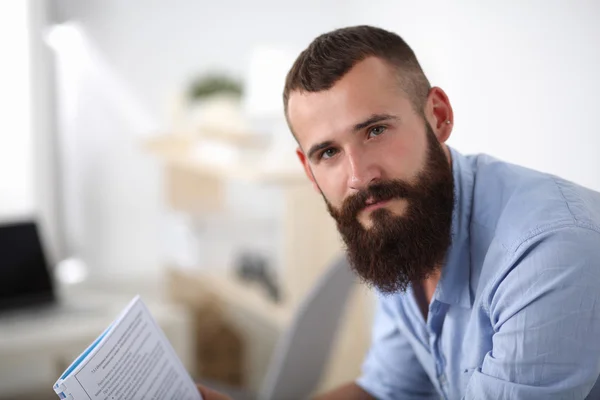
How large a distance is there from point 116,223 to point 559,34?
2.54 m

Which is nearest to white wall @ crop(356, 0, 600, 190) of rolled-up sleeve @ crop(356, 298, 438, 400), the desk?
rolled-up sleeve @ crop(356, 298, 438, 400)

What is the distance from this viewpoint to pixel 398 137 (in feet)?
2.54

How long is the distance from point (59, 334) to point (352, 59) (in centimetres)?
148

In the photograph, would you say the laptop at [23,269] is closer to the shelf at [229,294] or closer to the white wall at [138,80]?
the shelf at [229,294]

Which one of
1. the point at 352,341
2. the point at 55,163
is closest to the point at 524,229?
the point at 352,341

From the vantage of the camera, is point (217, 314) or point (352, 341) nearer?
point (352, 341)

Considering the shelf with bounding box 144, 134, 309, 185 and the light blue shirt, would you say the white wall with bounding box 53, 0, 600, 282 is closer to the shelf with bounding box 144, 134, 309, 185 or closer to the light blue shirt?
the shelf with bounding box 144, 134, 309, 185

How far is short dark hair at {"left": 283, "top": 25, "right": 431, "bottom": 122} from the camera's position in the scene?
2.52 feet

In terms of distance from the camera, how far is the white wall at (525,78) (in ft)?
2.75

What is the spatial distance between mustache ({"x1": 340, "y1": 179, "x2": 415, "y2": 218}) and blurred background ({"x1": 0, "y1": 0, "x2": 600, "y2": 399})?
70 cm

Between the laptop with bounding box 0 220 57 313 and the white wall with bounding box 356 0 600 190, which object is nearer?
the white wall with bounding box 356 0 600 190

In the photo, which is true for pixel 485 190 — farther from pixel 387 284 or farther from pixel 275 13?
pixel 275 13

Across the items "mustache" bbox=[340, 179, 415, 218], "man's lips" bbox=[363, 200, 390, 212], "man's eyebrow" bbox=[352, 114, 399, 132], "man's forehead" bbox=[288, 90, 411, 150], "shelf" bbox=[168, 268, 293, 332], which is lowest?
"shelf" bbox=[168, 268, 293, 332]

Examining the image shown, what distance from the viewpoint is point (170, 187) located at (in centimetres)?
291
